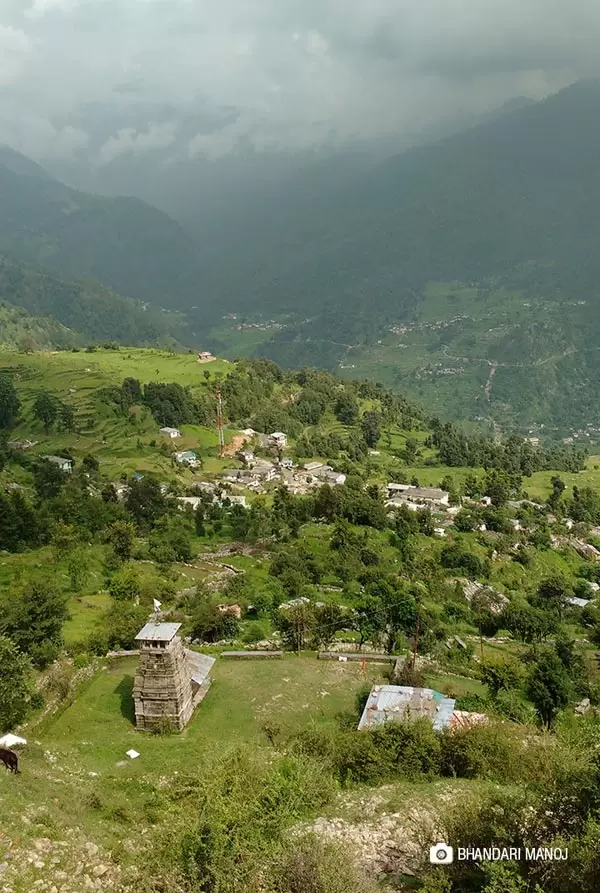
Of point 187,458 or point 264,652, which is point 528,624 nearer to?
point 264,652

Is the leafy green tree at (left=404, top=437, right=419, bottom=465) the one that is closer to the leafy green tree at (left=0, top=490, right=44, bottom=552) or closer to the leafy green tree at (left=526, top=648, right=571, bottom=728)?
the leafy green tree at (left=0, top=490, right=44, bottom=552)

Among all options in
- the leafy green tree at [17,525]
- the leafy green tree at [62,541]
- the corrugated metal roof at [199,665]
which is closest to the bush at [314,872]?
the corrugated metal roof at [199,665]

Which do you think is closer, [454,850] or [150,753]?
[454,850]

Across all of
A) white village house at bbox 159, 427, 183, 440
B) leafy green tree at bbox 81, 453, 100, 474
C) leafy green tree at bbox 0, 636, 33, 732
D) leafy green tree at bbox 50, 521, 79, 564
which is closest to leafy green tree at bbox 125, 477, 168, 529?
leafy green tree at bbox 81, 453, 100, 474

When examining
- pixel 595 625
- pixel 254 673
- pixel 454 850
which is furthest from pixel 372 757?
pixel 595 625

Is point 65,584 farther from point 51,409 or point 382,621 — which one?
point 51,409

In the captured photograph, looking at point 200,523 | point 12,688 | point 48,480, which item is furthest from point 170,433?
point 12,688
